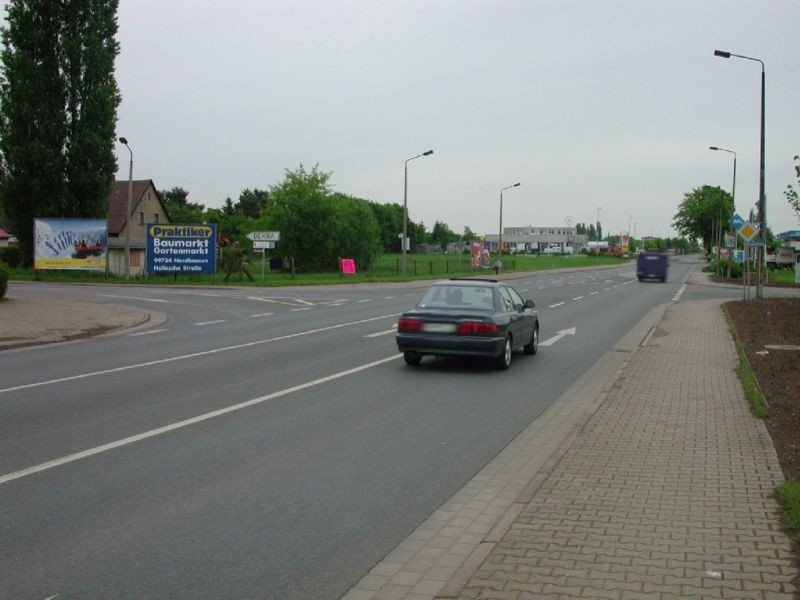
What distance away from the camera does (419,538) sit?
17.4 feet

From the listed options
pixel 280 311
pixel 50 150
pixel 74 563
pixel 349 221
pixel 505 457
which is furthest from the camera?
pixel 349 221

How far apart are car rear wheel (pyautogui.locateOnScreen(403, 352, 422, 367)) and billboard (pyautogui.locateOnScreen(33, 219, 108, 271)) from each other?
35994 mm

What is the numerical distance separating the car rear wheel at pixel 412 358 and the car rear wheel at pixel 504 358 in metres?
1.30

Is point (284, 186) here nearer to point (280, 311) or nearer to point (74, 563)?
point (280, 311)

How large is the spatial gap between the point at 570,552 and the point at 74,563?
2.83m

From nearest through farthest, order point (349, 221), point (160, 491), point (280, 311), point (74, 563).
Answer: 1. point (74, 563)
2. point (160, 491)
3. point (280, 311)
4. point (349, 221)

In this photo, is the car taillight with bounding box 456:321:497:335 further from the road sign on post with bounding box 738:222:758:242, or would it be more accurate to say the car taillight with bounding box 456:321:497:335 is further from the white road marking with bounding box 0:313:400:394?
the road sign on post with bounding box 738:222:758:242

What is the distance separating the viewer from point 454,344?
13.0m

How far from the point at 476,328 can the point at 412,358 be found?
1381 millimetres

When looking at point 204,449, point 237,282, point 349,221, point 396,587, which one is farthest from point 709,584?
point 349,221

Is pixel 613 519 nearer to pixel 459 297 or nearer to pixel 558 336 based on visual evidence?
pixel 459 297

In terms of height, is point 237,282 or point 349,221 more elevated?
point 349,221

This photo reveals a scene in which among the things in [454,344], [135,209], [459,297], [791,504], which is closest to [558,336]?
[459,297]

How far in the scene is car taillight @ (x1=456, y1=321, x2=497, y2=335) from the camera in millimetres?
12977
